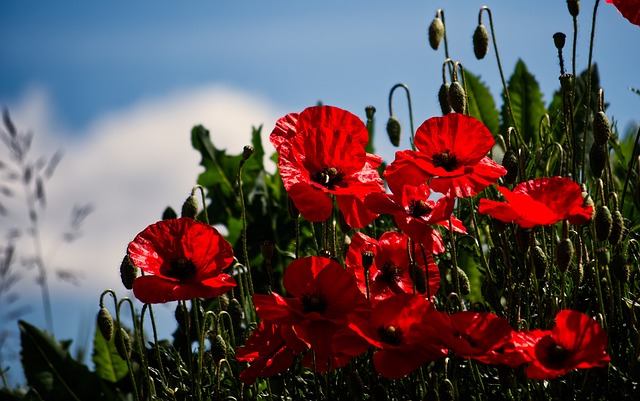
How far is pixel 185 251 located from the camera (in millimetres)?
1636

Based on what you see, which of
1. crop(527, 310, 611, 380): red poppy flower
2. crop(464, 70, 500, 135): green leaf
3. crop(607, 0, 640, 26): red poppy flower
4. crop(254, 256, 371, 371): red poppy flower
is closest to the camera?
crop(527, 310, 611, 380): red poppy flower

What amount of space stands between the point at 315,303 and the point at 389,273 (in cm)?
27

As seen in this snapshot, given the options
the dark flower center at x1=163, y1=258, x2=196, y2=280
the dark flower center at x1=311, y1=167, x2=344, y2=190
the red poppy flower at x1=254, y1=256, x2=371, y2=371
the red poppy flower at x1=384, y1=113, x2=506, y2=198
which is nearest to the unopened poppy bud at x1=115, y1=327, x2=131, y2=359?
the dark flower center at x1=163, y1=258, x2=196, y2=280

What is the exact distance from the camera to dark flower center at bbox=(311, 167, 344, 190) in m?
1.67

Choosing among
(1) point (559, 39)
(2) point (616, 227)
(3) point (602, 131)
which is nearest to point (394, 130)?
(1) point (559, 39)

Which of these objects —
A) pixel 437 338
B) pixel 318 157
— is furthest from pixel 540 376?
pixel 318 157

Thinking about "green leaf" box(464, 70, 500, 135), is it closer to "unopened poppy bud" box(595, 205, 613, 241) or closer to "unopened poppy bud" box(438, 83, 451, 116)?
"unopened poppy bud" box(438, 83, 451, 116)

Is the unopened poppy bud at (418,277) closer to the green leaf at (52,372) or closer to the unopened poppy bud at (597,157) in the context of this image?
the unopened poppy bud at (597,157)

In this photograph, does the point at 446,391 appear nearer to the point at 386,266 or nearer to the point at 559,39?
the point at 386,266

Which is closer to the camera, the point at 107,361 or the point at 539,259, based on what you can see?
the point at 539,259

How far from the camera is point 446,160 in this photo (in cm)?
167

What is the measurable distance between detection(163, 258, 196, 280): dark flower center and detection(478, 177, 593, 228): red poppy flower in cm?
53

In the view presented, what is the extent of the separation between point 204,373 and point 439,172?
2.39ft

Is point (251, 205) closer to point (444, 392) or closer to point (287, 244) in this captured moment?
point (287, 244)
